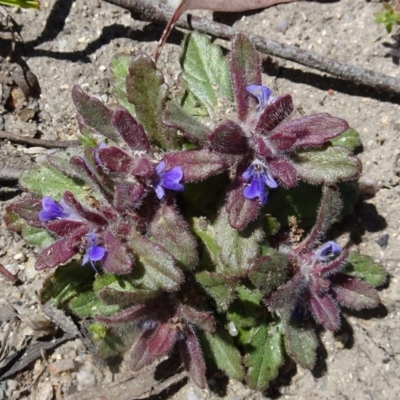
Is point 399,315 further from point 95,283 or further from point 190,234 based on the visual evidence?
point 95,283

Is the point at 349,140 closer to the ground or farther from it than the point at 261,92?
closer to the ground

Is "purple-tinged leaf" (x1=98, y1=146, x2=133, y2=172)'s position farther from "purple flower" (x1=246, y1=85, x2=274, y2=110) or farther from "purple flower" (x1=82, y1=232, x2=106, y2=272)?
"purple flower" (x1=246, y1=85, x2=274, y2=110)

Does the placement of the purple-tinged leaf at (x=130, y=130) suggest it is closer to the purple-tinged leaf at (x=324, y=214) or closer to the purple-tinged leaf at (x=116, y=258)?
the purple-tinged leaf at (x=116, y=258)

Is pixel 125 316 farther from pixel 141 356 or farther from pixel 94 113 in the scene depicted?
pixel 94 113

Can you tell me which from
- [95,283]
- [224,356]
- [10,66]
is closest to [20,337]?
[95,283]

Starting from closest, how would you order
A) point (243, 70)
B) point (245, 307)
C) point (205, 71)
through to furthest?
point (243, 70)
point (245, 307)
point (205, 71)

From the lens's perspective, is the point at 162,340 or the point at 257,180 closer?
the point at 257,180

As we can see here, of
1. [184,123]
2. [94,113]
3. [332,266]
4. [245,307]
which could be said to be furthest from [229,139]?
[245,307]
